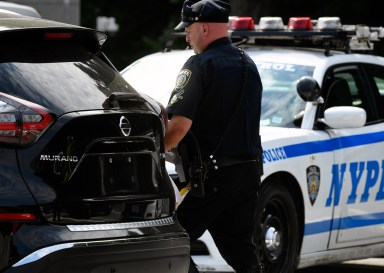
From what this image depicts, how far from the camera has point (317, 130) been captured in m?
8.29

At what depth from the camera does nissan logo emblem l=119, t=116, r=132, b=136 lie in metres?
5.12

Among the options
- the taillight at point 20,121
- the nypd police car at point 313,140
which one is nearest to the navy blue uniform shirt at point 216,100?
the taillight at point 20,121

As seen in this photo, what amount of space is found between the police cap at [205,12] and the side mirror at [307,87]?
74.0 inches

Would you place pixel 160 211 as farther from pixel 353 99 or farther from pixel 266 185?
pixel 353 99

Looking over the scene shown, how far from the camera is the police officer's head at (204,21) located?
20.5 feet

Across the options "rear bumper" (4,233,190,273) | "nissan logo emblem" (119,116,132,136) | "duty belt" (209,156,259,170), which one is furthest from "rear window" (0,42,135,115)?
"duty belt" (209,156,259,170)

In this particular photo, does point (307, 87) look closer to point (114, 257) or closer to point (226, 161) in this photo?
point (226, 161)

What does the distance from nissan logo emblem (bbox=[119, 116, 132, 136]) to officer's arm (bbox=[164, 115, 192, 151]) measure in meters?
0.83

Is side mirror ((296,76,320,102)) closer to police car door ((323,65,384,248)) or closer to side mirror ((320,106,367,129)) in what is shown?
side mirror ((320,106,367,129))

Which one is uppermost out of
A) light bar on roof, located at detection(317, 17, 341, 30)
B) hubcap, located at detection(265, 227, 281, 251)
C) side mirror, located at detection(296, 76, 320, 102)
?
light bar on roof, located at detection(317, 17, 341, 30)

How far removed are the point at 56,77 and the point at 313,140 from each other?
3.40 metres

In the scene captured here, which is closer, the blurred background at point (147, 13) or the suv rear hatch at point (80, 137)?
the suv rear hatch at point (80, 137)

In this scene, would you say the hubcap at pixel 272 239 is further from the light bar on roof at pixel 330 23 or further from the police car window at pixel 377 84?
the light bar on roof at pixel 330 23

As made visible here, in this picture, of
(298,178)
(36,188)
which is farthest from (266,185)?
(36,188)
